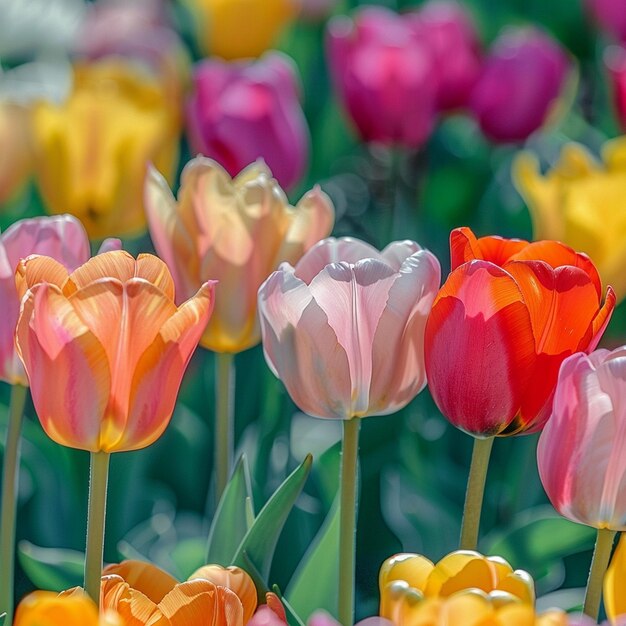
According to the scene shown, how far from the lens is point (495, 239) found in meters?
0.69

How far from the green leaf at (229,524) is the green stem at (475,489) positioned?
14cm

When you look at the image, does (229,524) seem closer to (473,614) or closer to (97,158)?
(473,614)

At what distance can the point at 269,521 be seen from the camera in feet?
2.23

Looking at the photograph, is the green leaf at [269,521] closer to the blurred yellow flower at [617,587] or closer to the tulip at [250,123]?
the blurred yellow flower at [617,587]

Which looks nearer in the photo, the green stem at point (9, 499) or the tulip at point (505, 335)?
the tulip at point (505, 335)

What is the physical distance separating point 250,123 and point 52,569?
509 millimetres

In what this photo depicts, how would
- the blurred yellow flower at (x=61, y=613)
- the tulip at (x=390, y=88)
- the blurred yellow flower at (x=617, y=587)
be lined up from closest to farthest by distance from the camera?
1. the blurred yellow flower at (x=61, y=613)
2. the blurred yellow flower at (x=617, y=587)
3. the tulip at (x=390, y=88)

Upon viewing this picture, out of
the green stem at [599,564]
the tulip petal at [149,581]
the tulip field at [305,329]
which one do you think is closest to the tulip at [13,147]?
the tulip field at [305,329]

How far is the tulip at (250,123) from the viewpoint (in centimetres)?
117

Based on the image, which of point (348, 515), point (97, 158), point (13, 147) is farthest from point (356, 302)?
point (13, 147)

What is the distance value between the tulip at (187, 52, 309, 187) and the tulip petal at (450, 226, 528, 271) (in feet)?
1.71

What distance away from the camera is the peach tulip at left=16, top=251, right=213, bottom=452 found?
58cm

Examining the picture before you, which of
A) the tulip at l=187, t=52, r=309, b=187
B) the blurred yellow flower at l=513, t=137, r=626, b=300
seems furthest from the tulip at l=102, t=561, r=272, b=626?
the tulip at l=187, t=52, r=309, b=187

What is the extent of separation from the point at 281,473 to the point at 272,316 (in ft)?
1.31
